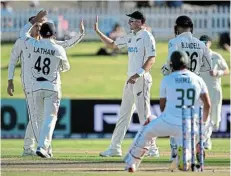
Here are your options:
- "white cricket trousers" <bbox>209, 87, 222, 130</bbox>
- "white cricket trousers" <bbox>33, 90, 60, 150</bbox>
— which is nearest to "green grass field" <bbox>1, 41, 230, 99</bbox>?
"white cricket trousers" <bbox>209, 87, 222, 130</bbox>

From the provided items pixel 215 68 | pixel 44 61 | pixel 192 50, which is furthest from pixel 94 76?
pixel 192 50

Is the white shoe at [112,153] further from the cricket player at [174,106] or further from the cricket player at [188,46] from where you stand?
the cricket player at [174,106]

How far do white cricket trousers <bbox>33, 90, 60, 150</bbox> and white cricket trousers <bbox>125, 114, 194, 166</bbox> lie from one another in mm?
2785

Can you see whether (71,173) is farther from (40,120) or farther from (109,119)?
(109,119)

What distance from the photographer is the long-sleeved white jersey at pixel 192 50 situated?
15.9 meters

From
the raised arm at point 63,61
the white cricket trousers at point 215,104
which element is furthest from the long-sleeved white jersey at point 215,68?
the raised arm at point 63,61

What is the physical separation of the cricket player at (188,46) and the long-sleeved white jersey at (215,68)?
345cm

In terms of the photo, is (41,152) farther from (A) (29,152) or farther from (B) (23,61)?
(B) (23,61)

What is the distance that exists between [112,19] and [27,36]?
24.3m

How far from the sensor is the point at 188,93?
13.6 metres

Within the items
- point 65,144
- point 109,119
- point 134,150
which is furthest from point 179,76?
point 109,119

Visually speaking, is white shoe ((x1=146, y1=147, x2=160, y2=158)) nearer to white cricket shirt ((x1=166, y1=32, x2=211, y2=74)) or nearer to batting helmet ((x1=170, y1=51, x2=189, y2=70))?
white cricket shirt ((x1=166, y1=32, x2=211, y2=74))

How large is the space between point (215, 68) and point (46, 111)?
442 centimetres

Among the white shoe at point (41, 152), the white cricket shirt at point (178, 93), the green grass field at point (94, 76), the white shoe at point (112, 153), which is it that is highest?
the white cricket shirt at point (178, 93)
